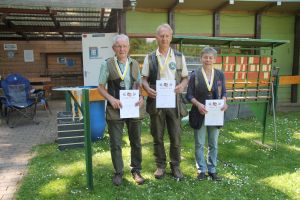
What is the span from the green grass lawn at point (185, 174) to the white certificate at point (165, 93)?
0.99 metres

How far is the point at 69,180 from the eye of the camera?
391 centimetres

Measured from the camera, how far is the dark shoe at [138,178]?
12.2 feet

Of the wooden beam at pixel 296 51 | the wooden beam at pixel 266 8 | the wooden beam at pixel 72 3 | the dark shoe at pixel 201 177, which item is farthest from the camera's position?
the wooden beam at pixel 296 51

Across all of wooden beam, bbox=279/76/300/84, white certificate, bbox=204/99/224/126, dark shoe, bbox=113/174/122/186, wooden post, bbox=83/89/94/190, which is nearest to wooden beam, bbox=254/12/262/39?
wooden beam, bbox=279/76/300/84

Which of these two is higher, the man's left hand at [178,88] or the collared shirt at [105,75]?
the collared shirt at [105,75]

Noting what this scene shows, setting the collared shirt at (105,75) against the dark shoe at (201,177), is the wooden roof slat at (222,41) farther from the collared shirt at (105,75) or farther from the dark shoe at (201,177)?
the dark shoe at (201,177)

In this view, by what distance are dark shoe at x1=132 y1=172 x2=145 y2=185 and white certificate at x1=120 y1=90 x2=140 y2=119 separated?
0.80 m

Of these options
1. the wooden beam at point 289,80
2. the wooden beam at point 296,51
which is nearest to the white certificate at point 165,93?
the wooden beam at point 289,80

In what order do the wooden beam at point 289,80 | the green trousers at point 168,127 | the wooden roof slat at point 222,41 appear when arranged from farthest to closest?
the wooden beam at point 289,80 < the wooden roof slat at point 222,41 < the green trousers at point 168,127

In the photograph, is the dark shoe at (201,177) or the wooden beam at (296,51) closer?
the dark shoe at (201,177)

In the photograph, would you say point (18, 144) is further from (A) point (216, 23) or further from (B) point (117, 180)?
(A) point (216, 23)

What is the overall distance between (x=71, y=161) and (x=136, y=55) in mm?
3953

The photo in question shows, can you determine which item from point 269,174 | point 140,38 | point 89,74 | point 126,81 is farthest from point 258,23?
point 126,81

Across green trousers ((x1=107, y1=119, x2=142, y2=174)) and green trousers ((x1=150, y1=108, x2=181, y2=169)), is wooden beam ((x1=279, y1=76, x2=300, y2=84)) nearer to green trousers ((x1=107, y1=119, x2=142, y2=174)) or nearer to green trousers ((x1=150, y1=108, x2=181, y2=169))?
green trousers ((x1=150, y1=108, x2=181, y2=169))
